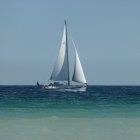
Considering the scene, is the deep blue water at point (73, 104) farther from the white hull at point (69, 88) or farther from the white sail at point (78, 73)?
the white sail at point (78, 73)

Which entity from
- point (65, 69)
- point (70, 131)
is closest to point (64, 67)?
point (65, 69)

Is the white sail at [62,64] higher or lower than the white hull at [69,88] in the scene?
higher

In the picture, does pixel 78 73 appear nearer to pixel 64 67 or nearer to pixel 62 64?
pixel 64 67

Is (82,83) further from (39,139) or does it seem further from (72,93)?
(39,139)

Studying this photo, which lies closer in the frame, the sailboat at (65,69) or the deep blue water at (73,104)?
the deep blue water at (73,104)

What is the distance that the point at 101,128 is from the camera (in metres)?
14.7

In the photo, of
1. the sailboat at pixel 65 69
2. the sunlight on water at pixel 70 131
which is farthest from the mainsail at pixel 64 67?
the sunlight on water at pixel 70 131

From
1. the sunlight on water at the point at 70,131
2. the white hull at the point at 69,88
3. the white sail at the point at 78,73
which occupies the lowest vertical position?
the white hull at the point at 69,88

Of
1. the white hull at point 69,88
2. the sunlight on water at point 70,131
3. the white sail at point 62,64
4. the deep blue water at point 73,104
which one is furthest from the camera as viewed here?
the white hull at point 69,88

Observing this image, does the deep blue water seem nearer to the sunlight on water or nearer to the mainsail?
the mainsail

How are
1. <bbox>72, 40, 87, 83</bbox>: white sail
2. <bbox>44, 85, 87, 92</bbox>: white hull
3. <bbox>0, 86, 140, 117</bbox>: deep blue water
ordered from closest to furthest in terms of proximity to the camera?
1. <bbox>0, 86, 140, 117</bbox>: deep blue water
2. <bbox>72, 40, 87, 83</bbox>: white sail
3. <bbox>44, 85, 87, 92</bbox>: white hull

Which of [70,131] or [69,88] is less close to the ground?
[70,131]

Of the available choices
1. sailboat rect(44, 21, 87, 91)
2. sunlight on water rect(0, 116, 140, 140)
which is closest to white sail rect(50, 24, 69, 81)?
sailboat rect(44, 21, 87, 91)

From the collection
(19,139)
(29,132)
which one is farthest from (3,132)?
(19,139)
